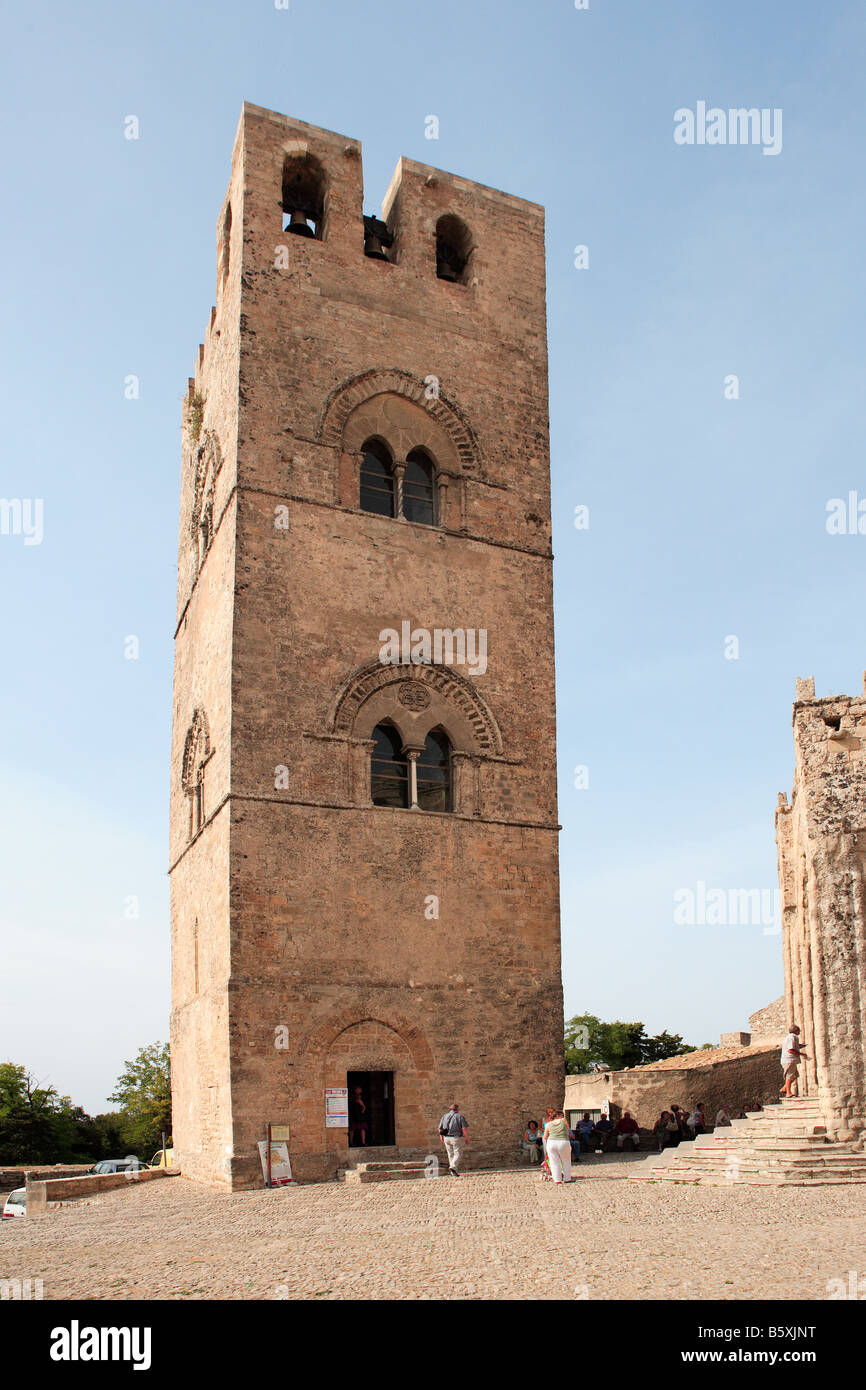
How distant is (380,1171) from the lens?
13953 mm

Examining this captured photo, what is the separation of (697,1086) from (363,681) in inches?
365

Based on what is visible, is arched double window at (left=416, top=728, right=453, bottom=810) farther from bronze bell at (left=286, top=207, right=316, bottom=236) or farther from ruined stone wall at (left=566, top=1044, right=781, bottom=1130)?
bronze bell at (left=286, top=207, right=316, bottom=236)

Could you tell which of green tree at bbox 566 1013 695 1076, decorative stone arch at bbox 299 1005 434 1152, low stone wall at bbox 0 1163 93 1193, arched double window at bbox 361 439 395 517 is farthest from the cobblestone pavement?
green tree at bbox 566 1013 695 1076

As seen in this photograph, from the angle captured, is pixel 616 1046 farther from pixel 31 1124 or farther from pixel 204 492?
pixel 204 492

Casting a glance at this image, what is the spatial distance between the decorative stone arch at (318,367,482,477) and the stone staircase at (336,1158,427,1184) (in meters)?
9.88

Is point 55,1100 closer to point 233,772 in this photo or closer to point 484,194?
point 233,772

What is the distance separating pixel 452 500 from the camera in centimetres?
1822

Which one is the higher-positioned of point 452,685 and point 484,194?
point 484,194

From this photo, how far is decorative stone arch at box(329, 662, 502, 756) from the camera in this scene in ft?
53.2

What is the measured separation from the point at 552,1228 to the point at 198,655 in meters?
11.8
